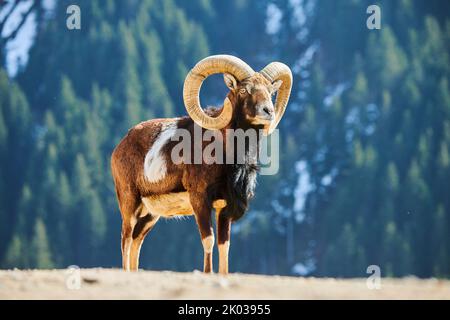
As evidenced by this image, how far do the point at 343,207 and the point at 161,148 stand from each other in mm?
57001

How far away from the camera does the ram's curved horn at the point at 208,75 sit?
21234 mm

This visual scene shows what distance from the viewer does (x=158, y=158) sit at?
71.4 feet

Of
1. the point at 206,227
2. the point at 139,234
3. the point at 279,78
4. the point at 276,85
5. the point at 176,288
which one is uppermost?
the point at 279,78

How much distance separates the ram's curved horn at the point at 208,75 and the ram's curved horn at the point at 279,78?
0.41 metres

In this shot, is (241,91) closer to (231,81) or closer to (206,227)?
(231,81)

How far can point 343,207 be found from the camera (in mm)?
77812

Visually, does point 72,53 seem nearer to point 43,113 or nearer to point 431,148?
point 43,113

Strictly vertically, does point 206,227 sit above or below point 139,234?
above

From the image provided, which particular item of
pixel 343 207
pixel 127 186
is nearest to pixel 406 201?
pixel 343 207

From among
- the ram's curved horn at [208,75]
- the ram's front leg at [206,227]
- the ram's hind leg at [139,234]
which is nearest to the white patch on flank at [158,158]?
the ram's curved horn at [208,75]

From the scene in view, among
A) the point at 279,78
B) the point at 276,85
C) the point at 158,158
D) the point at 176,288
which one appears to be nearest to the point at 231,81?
the point at 276,85

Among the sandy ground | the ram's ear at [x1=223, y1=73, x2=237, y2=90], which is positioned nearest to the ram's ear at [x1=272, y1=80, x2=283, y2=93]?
the ram's ear at [x1=223, y1=73, x2=237, y2=90]

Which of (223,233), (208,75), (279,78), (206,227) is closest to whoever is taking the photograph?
(206,227)

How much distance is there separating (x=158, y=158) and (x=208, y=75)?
2008mm
